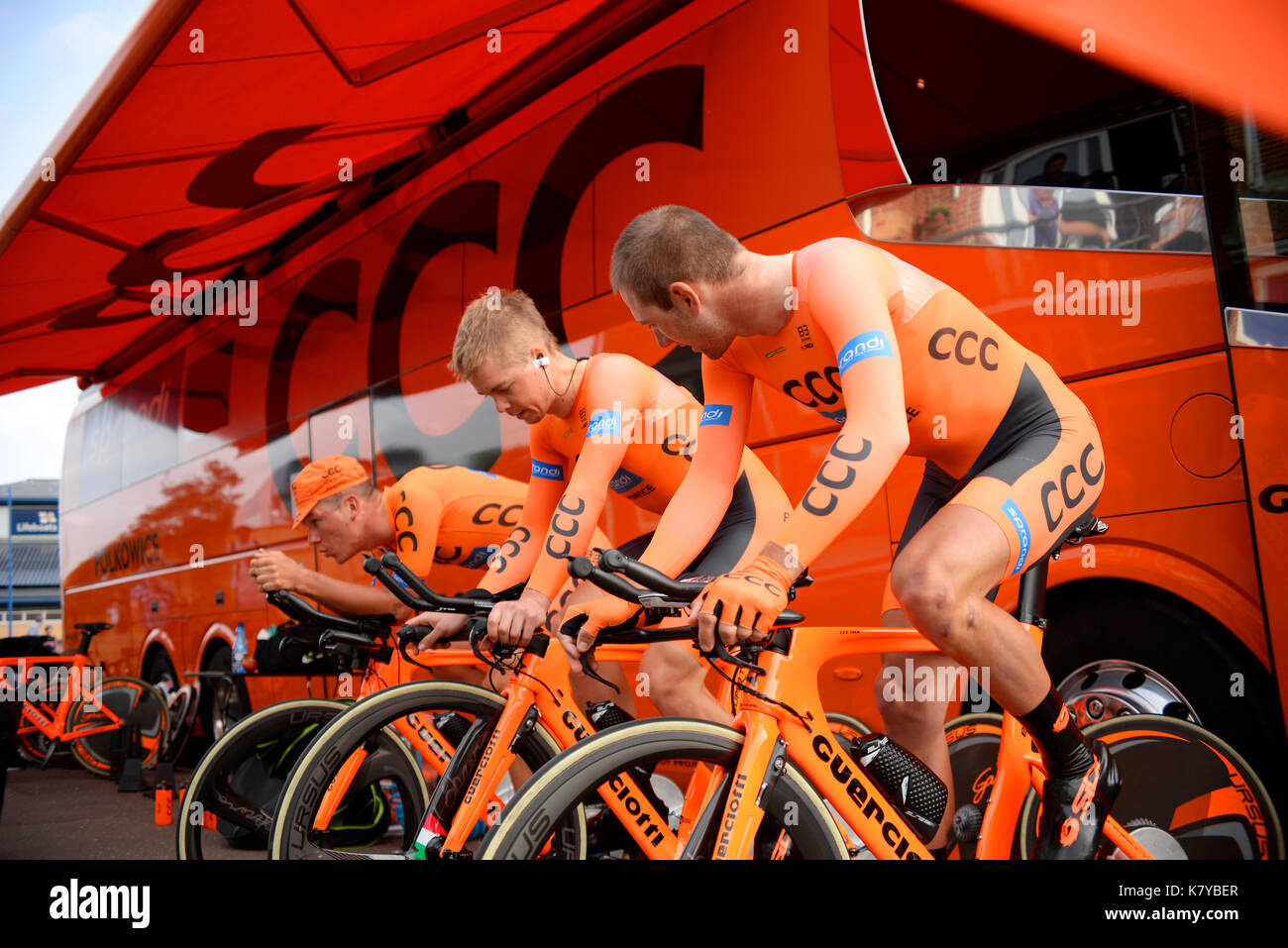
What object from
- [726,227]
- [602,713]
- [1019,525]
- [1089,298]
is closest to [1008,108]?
[1089,298]

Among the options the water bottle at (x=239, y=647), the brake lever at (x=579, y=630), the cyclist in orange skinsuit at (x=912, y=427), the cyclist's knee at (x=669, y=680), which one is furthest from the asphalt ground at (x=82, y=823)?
the cyclist in orange skinsuit at (x=912, y=427)

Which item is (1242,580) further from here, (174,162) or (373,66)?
(174,162)

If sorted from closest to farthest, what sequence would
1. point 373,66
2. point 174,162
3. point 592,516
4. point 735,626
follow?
point 735,626 → point 592,516 → point 373,66 → point 174,162

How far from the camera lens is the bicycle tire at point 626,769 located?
1700mm

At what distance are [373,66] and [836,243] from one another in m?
3.85

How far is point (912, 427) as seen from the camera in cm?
236

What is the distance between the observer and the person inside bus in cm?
260

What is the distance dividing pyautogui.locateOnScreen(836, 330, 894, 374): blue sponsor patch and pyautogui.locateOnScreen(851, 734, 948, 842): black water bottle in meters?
0.80

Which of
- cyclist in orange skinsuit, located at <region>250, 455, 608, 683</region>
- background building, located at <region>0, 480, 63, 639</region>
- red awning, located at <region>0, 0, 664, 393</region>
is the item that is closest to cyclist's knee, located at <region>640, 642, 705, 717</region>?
cyclist in orange skinsuit, located at <region>250, 455, 608, 683</region>

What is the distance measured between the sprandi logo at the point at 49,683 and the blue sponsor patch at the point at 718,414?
8.42m

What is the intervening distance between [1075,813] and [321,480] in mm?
3153

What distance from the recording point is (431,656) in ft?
11.0

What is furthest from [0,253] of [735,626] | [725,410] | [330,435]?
[735,626]
